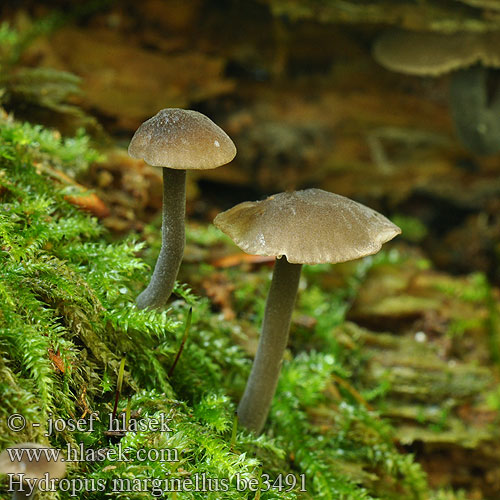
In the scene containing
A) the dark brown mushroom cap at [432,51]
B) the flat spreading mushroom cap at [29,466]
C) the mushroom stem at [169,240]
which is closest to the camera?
the flat spreading mushroom cap at [29,466]

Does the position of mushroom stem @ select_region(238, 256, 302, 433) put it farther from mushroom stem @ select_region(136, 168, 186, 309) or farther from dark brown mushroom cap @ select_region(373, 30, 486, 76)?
dark brown mushroom cap @ select_region(373, 30, 486, 76)

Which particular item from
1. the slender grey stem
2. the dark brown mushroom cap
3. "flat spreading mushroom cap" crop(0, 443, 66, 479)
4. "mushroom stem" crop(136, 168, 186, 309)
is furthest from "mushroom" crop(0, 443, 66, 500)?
the slender grey stem

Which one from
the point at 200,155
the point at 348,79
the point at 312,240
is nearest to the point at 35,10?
the point at 348,79

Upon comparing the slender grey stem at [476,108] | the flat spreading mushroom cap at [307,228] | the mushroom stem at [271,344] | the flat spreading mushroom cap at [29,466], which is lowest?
the flat spreading mushroom cap at [29,466]

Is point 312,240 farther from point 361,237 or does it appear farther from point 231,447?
point 231,447

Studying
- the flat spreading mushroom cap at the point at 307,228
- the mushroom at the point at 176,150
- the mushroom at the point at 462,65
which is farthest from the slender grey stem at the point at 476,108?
the mushroom at the point at 176,150

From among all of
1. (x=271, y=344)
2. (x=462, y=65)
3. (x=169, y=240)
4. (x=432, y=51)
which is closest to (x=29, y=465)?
(x=169, y=240)

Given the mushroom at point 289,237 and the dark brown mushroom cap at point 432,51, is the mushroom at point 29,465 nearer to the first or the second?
the mushroom at point 289,237

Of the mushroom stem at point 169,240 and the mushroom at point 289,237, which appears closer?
the mushroom at point 289,237
